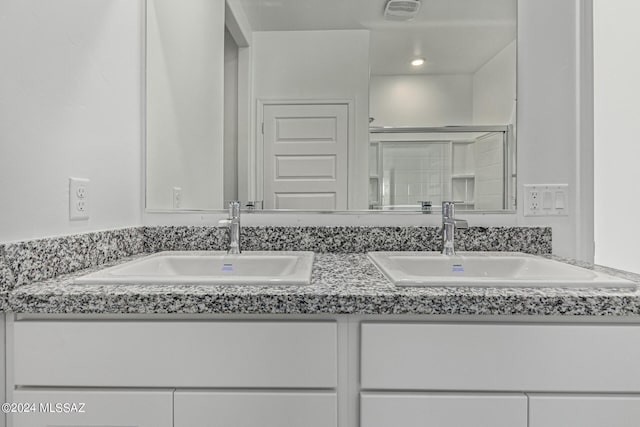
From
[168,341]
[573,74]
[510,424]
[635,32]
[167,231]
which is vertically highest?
[635,32]

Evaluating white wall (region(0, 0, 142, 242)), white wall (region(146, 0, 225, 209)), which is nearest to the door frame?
white wall (region(146, 0, 225, 209))

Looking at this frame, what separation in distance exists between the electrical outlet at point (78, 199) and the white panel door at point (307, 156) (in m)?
0.54

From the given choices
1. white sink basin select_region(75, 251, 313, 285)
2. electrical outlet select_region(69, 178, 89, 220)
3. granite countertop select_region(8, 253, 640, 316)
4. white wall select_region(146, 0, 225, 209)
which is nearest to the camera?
granite countertop select_region(8, 253, 640, 316)

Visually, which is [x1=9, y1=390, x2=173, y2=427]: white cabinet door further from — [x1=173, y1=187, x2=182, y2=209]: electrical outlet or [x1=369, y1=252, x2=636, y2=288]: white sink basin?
[x1=173, y1=187, x2=182, y2=209]: electrical outlet

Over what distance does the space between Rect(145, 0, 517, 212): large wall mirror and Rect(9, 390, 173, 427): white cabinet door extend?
743 mm

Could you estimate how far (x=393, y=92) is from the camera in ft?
4.41

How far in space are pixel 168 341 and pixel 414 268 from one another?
71cm

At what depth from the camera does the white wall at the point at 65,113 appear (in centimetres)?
79

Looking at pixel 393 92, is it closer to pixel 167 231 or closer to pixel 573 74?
pixel 573 74

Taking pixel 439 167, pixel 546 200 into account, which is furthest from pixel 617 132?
pixel 439 167

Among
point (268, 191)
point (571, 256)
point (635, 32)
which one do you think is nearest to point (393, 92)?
point (268, 191)

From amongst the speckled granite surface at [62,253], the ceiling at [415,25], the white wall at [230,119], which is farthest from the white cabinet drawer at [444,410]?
the ceiling at [415,25]

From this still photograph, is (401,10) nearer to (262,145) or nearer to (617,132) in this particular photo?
(262,145)

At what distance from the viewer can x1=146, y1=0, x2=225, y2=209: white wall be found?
139cm
